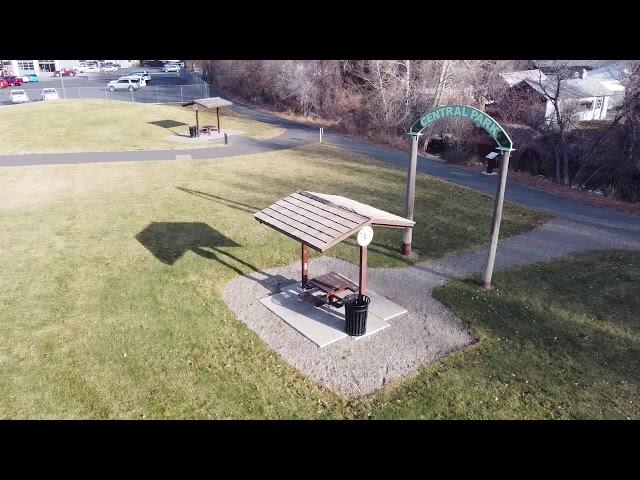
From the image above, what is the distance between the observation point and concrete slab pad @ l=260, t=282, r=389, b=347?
10156 mm

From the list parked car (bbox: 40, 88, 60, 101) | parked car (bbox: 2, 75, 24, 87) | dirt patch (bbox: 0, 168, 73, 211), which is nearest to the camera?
dirt patch (bbox: 0, 168, 73, 211)

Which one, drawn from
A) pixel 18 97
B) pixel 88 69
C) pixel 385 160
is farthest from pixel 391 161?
pixel 88 69

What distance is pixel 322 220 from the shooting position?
10.9 metres

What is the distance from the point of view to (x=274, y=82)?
48656 millimetres

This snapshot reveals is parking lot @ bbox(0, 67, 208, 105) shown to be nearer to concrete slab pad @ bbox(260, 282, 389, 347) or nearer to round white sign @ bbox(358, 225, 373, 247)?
concrete slab pad @ bbox(260, 282, 389, 347)

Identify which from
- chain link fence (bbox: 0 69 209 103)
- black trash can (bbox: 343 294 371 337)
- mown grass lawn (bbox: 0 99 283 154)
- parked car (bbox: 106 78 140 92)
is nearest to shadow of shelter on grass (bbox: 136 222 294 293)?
black trash can (bbox: 343 294 371 337)

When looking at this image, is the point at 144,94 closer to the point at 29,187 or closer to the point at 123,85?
the point at 123,85

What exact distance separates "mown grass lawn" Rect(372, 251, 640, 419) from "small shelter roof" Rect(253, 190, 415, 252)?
2.94 metres

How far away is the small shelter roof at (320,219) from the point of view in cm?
1021

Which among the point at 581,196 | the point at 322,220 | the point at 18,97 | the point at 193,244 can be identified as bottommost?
the point at 581,196

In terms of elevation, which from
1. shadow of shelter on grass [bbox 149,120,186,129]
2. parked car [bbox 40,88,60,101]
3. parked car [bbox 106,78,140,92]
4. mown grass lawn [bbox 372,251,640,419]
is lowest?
mown grass lawn [bbox 372,251,640,419]

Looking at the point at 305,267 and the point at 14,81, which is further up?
the point at 14,81

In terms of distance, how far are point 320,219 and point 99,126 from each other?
28.1 m

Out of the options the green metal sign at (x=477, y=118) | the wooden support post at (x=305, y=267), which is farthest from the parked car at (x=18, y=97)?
the green metal sign at (x=477, y=118)
